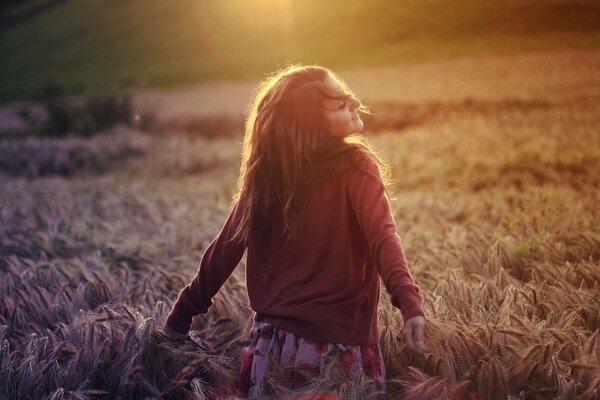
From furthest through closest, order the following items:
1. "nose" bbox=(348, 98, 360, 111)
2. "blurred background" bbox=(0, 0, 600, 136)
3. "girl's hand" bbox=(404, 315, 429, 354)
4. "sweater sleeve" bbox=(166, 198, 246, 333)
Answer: "blurred background" bbox=(0, 0, 600, 136), "sweater sleeve" bbox=(166, 198, 246, 333), "nose" bbox=(348, 98, 360, 111), "girl's hand" bbox=(404, 315, 429, 354)

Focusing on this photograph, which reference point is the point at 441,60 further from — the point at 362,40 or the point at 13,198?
the point at 13,198

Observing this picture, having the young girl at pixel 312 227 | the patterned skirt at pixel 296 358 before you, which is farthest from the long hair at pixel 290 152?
the patterned skirt at pixel 296 358

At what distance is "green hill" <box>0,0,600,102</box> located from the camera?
8.22 m

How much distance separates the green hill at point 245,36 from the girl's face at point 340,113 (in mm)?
4464

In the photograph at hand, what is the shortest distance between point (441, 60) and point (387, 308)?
10.9 meters

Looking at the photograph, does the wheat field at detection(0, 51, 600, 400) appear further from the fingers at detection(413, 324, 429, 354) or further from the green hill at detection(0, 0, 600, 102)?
the green hill at detection(0, 0, 600, 102)

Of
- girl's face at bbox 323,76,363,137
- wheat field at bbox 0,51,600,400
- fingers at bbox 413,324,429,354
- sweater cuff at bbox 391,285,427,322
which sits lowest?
wheat field at bbox 0,51,600,400

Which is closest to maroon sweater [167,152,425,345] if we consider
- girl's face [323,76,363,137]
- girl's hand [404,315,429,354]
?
girl's face [323,76,363,137]

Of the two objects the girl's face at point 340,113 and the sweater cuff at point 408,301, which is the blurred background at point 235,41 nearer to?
the girl's face at point 340,113

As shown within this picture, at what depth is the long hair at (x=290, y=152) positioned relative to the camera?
2871 millimetres

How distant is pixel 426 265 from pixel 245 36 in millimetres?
16792

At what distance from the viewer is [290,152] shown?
2.92 meters

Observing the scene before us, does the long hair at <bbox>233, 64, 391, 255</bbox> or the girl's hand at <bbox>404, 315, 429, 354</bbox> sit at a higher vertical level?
the long hair at <bbox>233, 64, 391, 255</bbox>

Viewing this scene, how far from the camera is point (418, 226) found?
6156 millimetres
